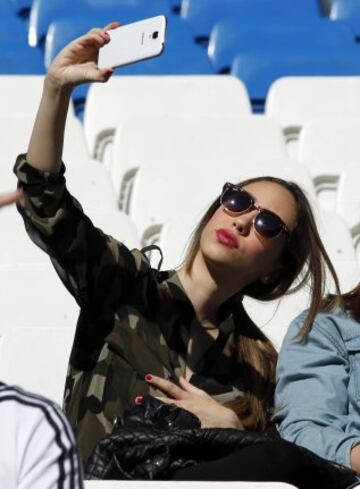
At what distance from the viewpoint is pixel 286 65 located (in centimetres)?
525

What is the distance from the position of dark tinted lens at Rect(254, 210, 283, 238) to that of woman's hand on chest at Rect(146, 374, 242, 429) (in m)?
0.36

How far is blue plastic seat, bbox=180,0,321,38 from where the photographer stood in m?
5.59

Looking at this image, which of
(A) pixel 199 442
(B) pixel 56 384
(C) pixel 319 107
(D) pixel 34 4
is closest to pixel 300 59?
(C) pixel 319 107

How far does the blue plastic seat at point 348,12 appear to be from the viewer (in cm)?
588

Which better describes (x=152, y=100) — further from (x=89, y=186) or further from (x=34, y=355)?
(x=34, y=355)

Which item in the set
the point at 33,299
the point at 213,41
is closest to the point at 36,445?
the point at 33,299

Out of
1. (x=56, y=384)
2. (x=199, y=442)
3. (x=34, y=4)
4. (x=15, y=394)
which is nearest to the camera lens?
(x=15, y=394)

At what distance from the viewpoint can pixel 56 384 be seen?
304 cm

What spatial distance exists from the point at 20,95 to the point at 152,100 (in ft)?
Result: 1.34

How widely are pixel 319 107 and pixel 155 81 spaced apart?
54 centimetres

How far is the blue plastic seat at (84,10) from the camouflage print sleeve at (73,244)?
8.07 feet

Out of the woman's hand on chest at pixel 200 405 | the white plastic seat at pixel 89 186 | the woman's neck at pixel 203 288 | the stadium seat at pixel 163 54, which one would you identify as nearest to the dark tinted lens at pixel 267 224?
the woman's neck at pixel 203 288

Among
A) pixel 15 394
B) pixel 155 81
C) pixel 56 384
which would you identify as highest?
pixel 155 81

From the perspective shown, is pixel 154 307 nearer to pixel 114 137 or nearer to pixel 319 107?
pixel 114 137
